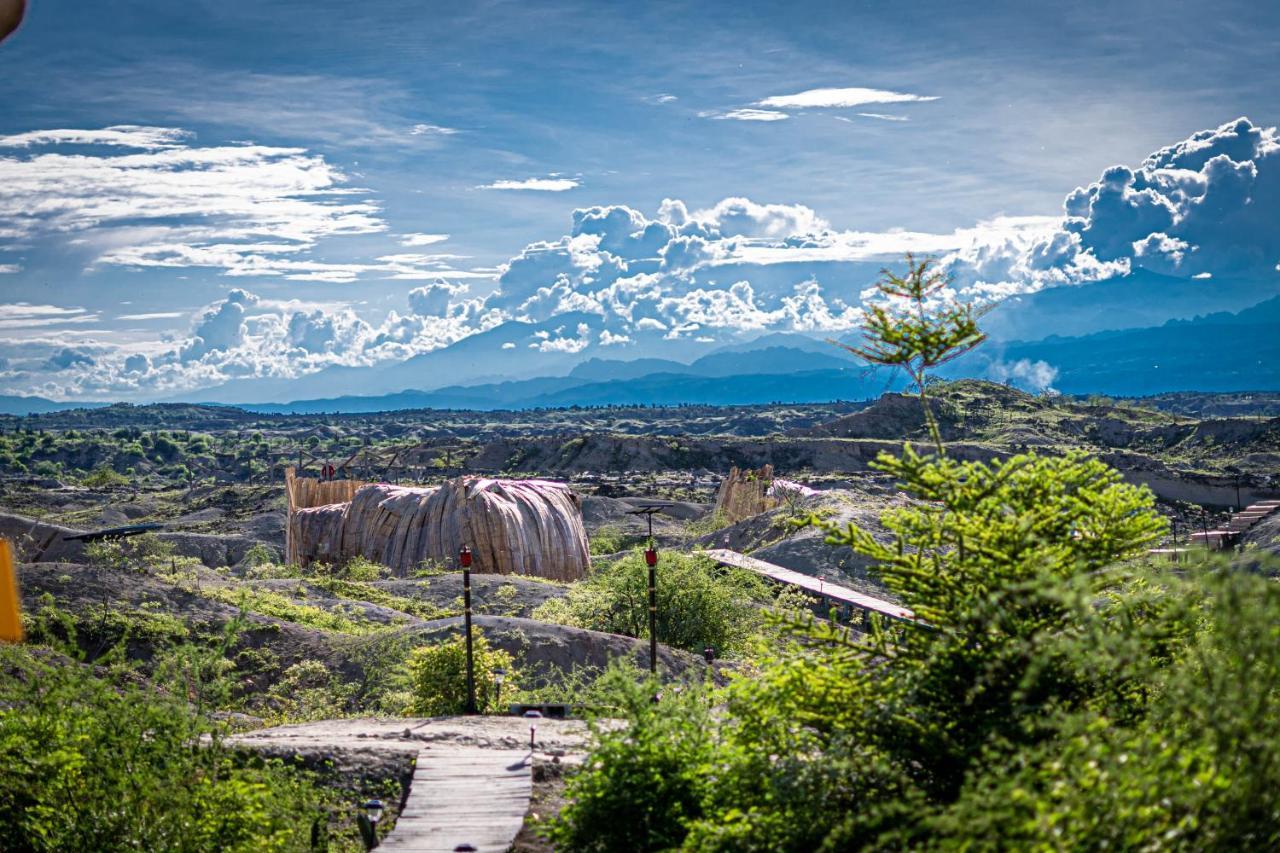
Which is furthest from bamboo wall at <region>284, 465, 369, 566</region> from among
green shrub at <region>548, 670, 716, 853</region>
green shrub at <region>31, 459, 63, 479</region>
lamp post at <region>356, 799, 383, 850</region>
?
green shrub at <region>31, 459, 63, 479</region>

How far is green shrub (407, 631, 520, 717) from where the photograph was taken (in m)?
15.6

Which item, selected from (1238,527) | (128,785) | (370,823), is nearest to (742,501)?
(1238,527)

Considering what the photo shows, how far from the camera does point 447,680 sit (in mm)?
15773

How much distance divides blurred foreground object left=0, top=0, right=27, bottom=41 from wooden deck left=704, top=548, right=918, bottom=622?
21.8 metres

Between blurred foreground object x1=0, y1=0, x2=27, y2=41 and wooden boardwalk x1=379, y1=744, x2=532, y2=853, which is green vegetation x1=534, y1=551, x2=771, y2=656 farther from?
blurred foreground object x1=0, y1=0, x2=27, y2=41

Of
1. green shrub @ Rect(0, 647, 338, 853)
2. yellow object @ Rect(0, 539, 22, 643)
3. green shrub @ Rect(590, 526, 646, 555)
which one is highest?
yellow object @ Rect(0, 539, 22, 643)

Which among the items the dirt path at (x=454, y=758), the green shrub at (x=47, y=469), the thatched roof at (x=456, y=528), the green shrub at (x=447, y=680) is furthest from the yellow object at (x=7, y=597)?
the green shrub at (x=47, y=469)

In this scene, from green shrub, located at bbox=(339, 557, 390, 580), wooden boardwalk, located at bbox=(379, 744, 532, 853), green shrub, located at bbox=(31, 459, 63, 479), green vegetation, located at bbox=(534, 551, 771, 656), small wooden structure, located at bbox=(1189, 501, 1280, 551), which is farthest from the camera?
green shrub, located at bbox=(31, 459, 63, 479)

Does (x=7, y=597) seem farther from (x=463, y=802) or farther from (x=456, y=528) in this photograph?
(x=456, y=528)

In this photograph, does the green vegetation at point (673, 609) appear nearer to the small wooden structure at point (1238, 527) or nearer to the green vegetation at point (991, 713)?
the green vegetation at point (991, 713)

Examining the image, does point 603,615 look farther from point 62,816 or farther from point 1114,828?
point 1114,828

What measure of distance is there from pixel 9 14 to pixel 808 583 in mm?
25255

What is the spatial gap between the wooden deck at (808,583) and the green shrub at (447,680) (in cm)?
1036

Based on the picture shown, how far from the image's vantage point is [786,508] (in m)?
37.6
